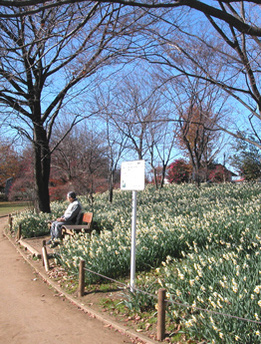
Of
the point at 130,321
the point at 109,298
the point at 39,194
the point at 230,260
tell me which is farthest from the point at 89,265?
the point at 39,194

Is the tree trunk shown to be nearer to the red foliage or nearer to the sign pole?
the sign pole

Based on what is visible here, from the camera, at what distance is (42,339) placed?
3691 mm

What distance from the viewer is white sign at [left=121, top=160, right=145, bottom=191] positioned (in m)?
4.57

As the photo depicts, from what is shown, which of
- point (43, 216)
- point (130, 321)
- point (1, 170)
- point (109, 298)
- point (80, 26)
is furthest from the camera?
point (1, 170)

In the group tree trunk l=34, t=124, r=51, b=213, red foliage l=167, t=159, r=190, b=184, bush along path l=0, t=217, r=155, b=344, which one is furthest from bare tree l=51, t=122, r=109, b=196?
red foliage l=167, t=159, r=190, b=184

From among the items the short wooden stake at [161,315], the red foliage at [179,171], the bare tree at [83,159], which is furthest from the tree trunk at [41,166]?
the red foliage at [179,171]

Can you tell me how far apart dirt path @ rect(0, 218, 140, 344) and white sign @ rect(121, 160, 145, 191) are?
1.99 m

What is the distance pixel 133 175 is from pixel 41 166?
26.1 feet

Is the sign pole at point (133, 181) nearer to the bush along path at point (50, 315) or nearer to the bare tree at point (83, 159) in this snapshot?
the bush along path at point (50, 315)

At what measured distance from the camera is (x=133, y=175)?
4.71 metres

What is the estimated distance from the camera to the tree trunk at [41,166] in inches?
457

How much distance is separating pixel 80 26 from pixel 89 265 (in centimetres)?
480

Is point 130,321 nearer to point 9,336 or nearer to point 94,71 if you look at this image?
point 9,336

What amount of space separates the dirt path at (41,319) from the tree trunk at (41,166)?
19.1 ft
